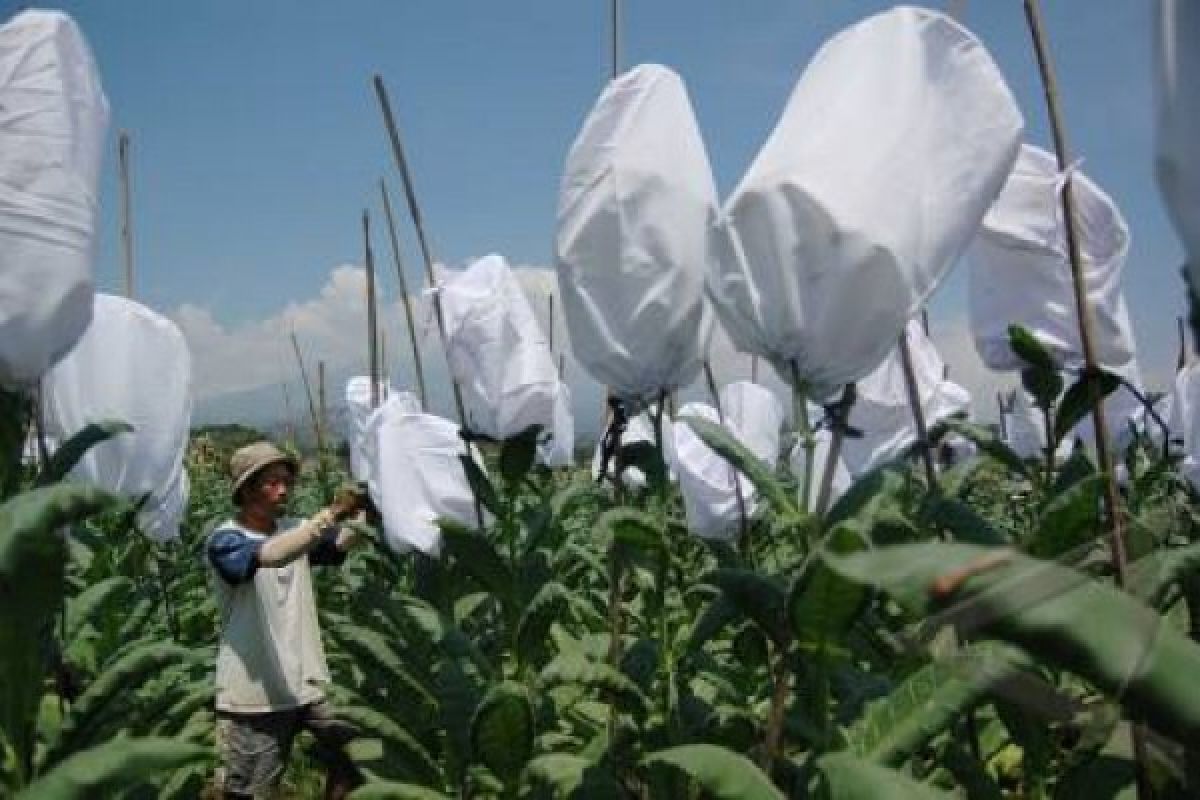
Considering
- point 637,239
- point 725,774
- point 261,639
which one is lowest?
point 261,639

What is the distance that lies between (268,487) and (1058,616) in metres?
3.21

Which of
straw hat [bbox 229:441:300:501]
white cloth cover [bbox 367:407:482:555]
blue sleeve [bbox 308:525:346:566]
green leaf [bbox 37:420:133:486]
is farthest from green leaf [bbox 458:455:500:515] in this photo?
green leaf [bbox 37:420:133:486]

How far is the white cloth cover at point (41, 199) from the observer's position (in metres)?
2.06

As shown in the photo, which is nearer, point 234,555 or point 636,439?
point 234,555

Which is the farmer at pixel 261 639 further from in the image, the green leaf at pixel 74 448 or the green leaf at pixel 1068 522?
the green leaf at pixel 1068 522

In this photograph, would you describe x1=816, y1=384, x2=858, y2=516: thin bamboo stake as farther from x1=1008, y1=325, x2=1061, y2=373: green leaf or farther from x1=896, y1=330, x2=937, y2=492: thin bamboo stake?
x1=1008, y1=325, x2=1061, y2=373: green leaf

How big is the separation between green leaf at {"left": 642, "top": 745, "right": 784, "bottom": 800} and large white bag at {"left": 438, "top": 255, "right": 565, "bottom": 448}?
1.79m

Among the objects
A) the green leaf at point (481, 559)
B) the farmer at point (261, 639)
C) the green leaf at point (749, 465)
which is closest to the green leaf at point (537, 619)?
the green leaf at point (481, 559)

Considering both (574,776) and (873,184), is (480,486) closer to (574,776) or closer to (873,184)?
(574,776)

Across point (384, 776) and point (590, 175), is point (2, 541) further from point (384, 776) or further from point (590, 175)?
point (384, 776)

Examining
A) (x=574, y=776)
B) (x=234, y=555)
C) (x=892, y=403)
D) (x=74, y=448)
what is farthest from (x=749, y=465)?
(x=892, y=403)

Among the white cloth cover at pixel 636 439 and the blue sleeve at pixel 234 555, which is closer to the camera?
the blue sleeve at pixel 234 555

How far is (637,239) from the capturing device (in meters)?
2.34

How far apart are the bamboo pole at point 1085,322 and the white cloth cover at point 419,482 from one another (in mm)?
2245
